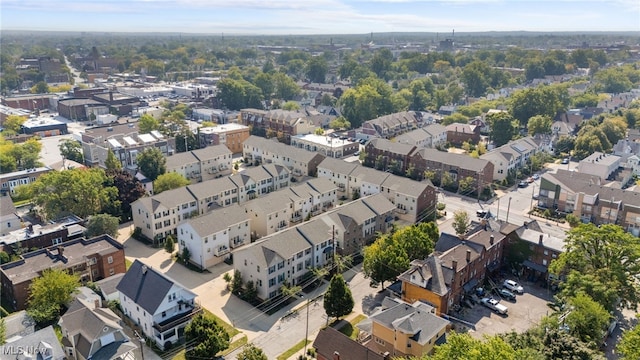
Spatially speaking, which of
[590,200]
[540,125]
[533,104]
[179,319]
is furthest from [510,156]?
[179,319]

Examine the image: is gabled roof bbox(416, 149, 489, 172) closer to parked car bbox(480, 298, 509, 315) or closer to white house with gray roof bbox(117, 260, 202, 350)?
parked car bbox(480, 298, 509, 315)

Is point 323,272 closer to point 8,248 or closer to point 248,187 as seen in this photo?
point 248,187

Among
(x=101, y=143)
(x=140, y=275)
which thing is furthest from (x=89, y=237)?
(x=101, y=143)

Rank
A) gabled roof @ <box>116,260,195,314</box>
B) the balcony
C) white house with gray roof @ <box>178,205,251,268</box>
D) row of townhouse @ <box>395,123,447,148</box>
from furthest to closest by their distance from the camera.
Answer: row of townhouse @ <box>395,123,447,148</box>, white house with gray roof @ <box>178,205,251,268</box>, gabled roof @ <box>116,260,195,314</box>, the balcony

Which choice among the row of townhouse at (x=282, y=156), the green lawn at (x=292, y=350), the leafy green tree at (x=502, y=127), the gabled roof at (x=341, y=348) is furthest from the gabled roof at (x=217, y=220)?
the leafy green tree at (x=502, y=127)

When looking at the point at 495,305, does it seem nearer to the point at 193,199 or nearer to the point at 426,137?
the point at 193,199

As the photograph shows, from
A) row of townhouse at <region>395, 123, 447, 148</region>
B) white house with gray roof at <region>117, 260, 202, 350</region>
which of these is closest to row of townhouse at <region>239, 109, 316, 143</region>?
row of townhouse at <region>395, 123, 447, 148</region>
